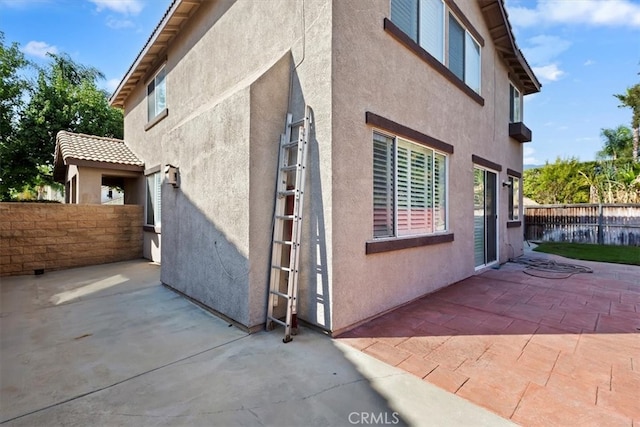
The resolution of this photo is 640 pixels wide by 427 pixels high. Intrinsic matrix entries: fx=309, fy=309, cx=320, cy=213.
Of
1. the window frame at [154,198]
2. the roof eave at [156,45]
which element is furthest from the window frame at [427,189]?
the window frame at [154,198]

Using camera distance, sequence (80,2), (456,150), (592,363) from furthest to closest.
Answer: (80,2) → (456,150) → (592,363)

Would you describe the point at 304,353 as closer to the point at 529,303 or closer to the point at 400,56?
the point at 529,303

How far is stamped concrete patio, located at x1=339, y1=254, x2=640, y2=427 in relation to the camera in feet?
9.13

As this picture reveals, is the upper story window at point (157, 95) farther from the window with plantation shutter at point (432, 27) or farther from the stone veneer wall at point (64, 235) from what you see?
the window with plantation shutter at point (432, 27)

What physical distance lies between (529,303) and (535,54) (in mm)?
10219

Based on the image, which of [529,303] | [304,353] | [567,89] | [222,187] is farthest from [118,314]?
[567,89]

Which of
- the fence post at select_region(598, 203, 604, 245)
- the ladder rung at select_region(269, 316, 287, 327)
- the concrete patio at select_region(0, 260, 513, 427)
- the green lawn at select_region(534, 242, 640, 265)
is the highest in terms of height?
the fence post at select_region(598, 203, 604, 245)

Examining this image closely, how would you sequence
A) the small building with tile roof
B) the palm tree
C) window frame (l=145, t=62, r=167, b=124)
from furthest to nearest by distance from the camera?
the palm tree → the small building with tile roof → window frame (l=145, t=62, r=167, b=124)

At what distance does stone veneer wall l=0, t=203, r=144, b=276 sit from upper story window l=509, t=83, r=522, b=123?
1351 centimetres

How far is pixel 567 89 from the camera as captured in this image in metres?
17.5

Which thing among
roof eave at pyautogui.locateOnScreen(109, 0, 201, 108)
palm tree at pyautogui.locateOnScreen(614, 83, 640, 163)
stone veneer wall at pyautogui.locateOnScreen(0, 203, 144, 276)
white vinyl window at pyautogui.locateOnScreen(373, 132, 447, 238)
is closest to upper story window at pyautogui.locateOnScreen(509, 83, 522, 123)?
white vinyl window at pyautogui.locateOnScreen(373, 132, 447, 238)

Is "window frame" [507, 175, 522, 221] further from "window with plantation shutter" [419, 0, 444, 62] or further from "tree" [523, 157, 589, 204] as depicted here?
"tree" [523, 157, 589, 204]

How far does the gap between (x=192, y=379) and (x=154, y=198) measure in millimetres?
8600

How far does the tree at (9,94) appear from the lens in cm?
1738
